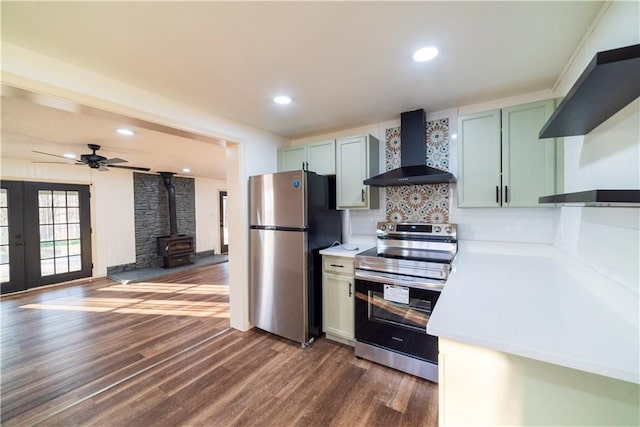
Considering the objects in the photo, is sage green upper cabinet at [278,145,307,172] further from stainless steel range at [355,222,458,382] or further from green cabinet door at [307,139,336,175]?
stainless steel range at [355,222,458,382]

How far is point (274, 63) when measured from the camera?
171cm

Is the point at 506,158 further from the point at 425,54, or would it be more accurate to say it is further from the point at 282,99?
the point at 282,99

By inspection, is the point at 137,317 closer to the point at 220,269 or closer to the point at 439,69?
the point at 220,269

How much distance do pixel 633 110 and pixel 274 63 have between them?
1.82m

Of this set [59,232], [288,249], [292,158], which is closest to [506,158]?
[288,249]

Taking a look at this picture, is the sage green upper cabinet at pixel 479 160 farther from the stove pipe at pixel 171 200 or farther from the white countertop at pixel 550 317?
the stove pipe at pixel 171 200

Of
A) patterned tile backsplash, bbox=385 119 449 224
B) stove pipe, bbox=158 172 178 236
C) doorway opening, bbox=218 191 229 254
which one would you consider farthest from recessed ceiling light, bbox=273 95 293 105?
doorway opening, bbox=218 191 229 254

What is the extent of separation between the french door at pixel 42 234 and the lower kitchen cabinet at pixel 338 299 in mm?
5569

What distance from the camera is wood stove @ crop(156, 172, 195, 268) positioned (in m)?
6.11

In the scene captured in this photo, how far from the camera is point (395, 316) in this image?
219cm

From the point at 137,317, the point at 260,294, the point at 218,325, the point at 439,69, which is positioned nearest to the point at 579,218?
the point at 439,69

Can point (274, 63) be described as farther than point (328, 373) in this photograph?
No

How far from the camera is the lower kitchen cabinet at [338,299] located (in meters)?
2.55

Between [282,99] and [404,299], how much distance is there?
6.63 ft
